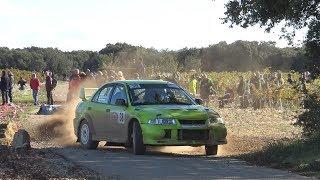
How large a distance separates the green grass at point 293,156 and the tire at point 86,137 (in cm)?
367

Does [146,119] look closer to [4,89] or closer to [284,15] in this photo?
[284,15]

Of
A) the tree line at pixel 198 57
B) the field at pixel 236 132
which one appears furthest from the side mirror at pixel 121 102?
the tree line at pixel 198 57

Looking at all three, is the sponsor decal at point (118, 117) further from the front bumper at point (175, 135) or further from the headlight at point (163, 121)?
the headlight at point (163, 121)

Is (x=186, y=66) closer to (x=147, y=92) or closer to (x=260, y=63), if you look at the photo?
(x=260, y=63)

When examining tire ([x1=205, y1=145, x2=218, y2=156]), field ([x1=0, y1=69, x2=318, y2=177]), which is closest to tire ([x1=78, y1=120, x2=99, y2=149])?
field ([x1=0, y1=69, x2=318, y2=177])

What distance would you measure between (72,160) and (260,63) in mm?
89986

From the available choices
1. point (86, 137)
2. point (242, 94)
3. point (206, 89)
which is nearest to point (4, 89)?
point (206, 89)

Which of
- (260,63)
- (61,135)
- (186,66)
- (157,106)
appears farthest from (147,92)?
(260,63)

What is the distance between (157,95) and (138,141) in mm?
1449

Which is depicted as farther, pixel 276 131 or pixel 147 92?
pixel 276 131

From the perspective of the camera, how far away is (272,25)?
14.9m

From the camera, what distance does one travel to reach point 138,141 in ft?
44.7

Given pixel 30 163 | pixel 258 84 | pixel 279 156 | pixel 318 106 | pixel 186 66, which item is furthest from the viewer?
pixel 186 66

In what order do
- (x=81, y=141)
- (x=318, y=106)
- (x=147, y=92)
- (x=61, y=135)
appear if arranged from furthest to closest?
1. (x=61, y=135)
2. (x=81, y=141)
3. (x=147, y=92)
4. (x=318, y=106)
